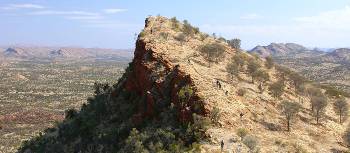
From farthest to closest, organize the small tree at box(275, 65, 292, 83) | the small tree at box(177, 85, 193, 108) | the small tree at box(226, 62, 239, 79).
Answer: the small tree at box(275, 65, 292, 83) → the small tree at box(226, 62, 239, 79) → the small tree at box(177, 85, 193, 108)

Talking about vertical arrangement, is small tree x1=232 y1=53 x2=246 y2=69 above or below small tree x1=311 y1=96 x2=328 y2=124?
above

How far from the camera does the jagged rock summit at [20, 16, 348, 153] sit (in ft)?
114

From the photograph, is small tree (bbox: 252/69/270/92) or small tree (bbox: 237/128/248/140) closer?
small tree (bbox: 237/128/248/140)

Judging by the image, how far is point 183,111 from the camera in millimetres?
35594

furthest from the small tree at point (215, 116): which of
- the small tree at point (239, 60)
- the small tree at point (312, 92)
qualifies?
the small tree at point (312, 92)

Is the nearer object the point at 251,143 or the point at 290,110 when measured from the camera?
the point at 251,143

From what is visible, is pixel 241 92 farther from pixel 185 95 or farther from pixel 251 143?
pixel 251 143

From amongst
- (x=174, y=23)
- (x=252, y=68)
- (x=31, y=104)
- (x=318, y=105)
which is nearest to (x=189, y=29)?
(x=174, y=23)

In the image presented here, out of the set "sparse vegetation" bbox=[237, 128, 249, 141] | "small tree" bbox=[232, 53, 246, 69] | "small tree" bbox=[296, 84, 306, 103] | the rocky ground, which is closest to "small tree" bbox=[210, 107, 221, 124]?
"sparse vegetation" bbox=[237, 128, 249, 141]

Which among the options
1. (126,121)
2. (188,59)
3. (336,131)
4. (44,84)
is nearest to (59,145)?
(126,121)

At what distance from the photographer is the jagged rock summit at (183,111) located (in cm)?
3488

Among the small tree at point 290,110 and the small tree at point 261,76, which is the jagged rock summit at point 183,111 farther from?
the small tree at point 290,110

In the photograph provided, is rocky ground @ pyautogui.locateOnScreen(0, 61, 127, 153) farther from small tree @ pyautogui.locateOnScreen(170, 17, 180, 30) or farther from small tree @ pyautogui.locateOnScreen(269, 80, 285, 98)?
small tree @ pyautogui.locateOnScreen(269, 80, 285, 98)

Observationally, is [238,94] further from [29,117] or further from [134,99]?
[29,117]
